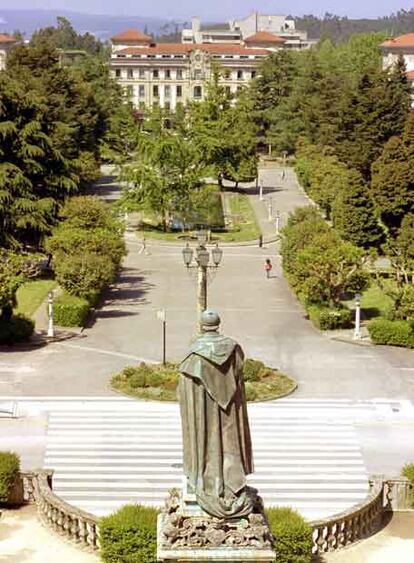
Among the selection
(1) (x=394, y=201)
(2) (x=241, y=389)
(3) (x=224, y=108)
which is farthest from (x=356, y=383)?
(3) (x=224, y=108)

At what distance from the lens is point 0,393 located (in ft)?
108

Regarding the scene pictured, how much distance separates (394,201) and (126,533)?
47.3 metres

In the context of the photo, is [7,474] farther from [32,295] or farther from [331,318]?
[32,295]

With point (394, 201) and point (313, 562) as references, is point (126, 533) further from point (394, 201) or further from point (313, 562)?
point (394, 201)

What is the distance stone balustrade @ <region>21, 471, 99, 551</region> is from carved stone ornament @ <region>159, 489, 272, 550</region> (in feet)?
24.7

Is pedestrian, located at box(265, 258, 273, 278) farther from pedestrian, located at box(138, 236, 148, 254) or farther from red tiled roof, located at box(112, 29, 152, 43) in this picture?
red tiled roof, located at box(112, 29, 152, 43)

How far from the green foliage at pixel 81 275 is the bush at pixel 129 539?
25.8m

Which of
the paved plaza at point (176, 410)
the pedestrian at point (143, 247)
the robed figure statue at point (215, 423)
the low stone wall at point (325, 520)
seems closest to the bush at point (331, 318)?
the paved plaza at point (176, 410)

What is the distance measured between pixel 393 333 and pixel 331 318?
121 inches

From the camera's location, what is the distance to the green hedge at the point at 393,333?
130 ft

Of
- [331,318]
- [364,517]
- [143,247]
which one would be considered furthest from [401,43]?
[364,517]

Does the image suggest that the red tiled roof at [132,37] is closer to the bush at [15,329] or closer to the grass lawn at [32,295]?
the grass lawn at [32,295]

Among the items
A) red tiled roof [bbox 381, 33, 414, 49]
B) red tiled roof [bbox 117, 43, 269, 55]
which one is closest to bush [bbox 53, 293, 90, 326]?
red tiled roof [bbox 117, 43, 269, 55]

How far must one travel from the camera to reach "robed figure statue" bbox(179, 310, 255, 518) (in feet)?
38.0
